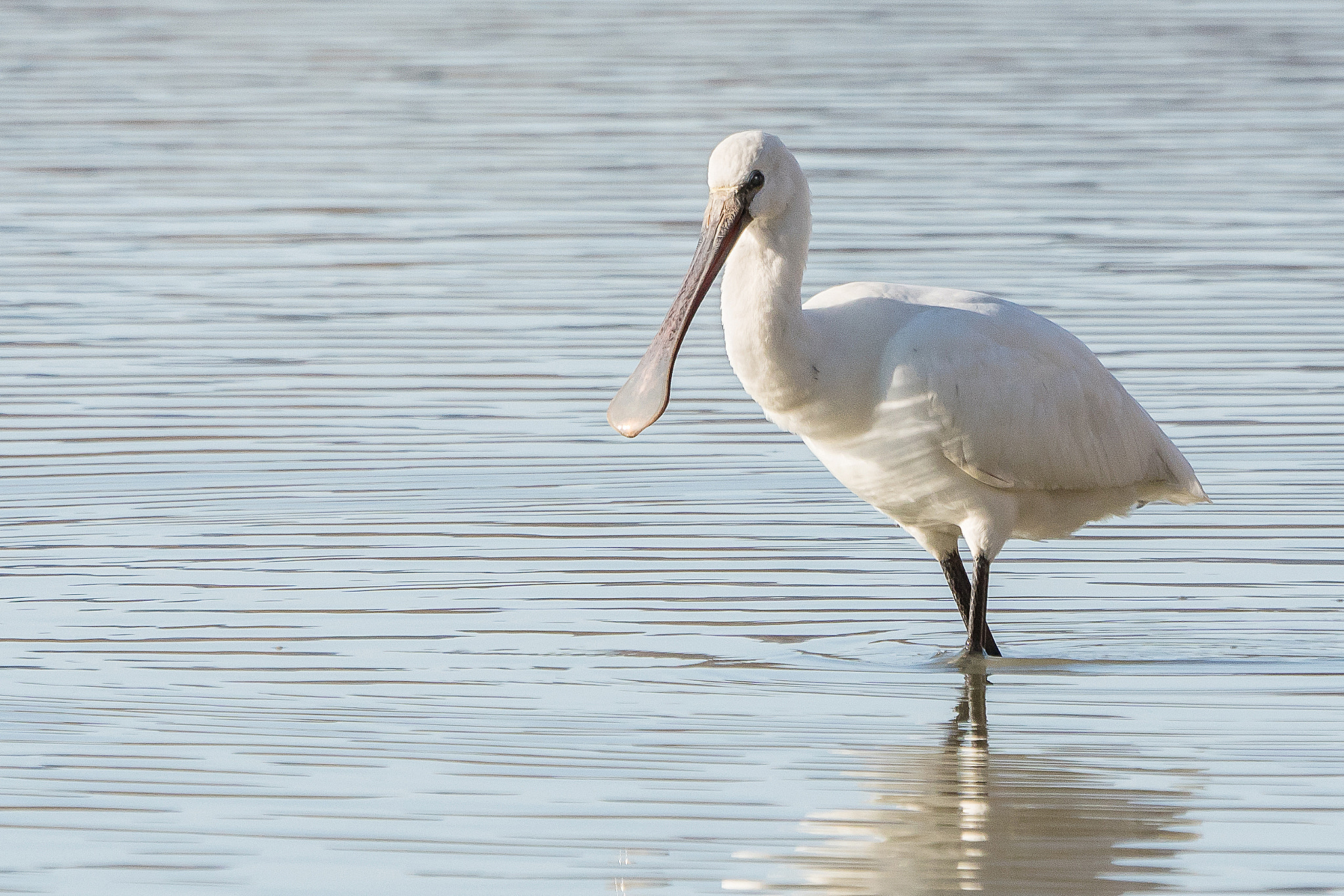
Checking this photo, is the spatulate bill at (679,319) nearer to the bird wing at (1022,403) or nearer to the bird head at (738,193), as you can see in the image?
the bird head at (738,193)

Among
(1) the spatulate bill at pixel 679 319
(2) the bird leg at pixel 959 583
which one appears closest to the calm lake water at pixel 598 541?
(2) the bird leg at pixel 959 583

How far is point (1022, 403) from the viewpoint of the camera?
737cm

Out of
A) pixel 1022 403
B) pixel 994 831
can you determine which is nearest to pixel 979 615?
pixel 1022 403

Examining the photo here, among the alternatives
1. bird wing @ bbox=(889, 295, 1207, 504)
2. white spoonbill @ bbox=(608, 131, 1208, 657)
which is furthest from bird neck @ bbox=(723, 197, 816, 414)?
bird wing @ bbox=(889, 295, 1207, 504)

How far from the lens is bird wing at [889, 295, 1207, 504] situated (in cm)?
713

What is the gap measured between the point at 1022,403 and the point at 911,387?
452mm

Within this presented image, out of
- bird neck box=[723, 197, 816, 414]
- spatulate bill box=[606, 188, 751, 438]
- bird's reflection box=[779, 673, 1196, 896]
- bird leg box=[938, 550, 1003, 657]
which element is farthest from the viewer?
bird leg box=[938, 550, 1003, 657]

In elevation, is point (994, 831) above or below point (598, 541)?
below

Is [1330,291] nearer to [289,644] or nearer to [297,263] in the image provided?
[297,263]

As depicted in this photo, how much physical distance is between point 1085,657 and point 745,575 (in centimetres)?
129

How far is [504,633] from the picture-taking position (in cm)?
764

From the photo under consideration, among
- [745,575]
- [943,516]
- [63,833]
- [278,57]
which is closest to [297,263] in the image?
[745,575]

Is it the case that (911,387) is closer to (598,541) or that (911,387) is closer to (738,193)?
(738,193)

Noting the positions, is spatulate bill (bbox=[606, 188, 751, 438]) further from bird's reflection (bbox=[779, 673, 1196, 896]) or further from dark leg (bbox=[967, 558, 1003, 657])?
bird's reflection (bbox=[779, 673, 1196, 896])
